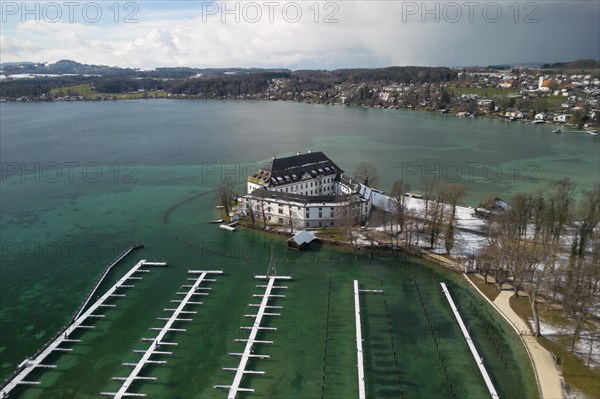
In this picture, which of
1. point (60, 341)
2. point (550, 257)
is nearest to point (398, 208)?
→ point (550, 257)

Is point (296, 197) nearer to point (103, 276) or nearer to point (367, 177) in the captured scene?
point (367, 177)

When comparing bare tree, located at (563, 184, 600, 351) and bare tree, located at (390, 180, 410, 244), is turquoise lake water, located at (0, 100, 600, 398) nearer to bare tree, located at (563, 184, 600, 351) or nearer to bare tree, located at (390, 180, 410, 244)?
bare tree, located at (563, 184, 600, 351)

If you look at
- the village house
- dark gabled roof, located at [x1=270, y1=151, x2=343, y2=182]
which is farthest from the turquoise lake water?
dark gabled roof, located at [x1=270, y1=151, x2=343, y2=182]

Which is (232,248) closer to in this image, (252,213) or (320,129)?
(252,213)

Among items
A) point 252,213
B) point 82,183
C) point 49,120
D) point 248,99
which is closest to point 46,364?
point 252,213

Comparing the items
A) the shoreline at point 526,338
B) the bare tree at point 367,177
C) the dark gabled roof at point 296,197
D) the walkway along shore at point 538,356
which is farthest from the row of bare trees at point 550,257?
the bare tree at point 367,177

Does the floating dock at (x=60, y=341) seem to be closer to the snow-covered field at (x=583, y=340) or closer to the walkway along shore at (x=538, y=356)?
the walkway along shore at (x=538, y=356)
